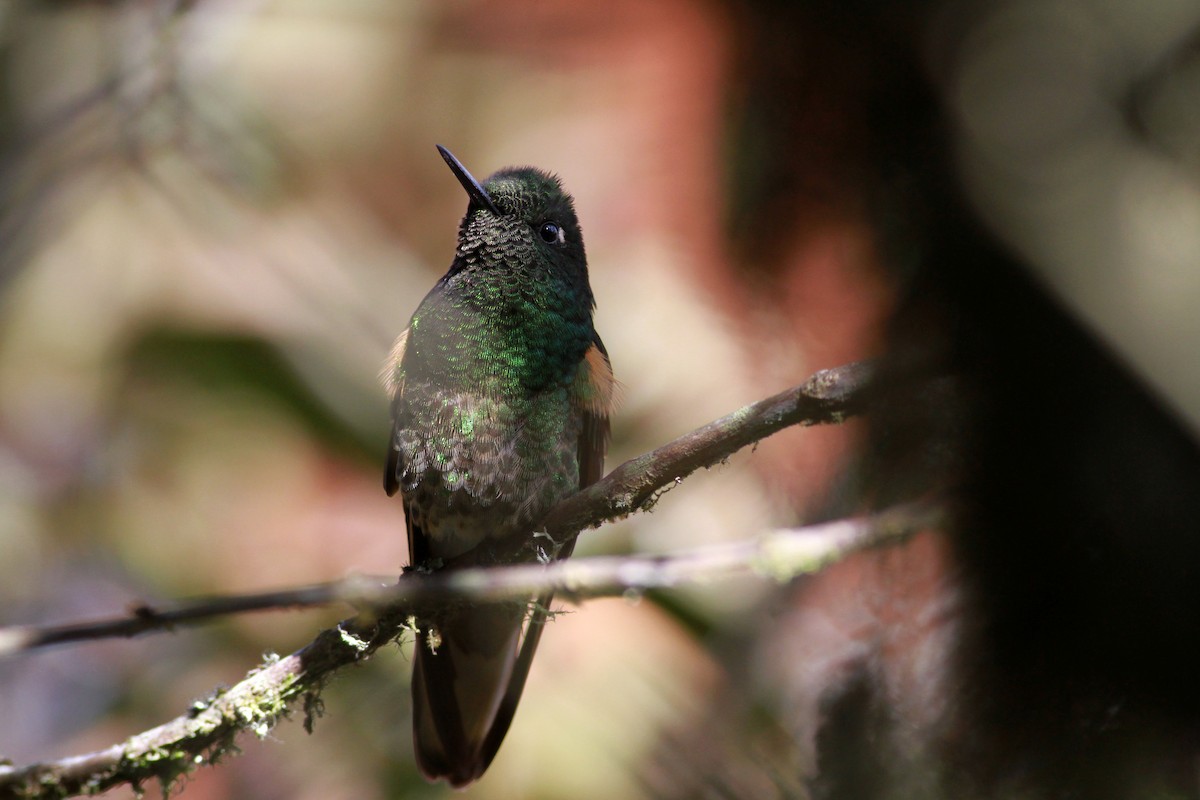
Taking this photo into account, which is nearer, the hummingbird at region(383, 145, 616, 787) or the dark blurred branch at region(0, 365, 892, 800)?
the dark blurred branch at region(0, 365, 892, 800)

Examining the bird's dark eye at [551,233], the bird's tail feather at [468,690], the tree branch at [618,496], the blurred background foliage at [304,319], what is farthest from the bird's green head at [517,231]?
the bird's tail feather at [468,690]

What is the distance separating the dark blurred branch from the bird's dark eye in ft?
2.45

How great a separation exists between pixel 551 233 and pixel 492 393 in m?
0.41

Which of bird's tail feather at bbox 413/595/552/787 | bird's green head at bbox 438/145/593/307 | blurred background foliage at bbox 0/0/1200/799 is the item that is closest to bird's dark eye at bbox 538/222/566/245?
bird's green head at bbox 438/145/593/307

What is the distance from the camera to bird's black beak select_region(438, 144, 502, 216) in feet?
6.27

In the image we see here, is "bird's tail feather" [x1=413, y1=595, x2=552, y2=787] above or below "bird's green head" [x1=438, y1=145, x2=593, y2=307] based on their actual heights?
below

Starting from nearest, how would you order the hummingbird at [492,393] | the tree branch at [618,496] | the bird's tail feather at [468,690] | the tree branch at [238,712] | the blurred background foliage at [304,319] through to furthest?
A: the tree branch at [618,496], the tree branch at [238,712], the hummingbird at [492,393], the bird's tail feather at [468,690], the blurred background foliage at [304,319]

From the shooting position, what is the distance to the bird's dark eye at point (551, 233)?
215 cm

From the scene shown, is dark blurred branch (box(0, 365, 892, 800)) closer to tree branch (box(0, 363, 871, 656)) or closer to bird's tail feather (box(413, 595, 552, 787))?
tree branch (box(0, 363, 871, 656))

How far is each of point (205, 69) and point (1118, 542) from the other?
15.5 feet

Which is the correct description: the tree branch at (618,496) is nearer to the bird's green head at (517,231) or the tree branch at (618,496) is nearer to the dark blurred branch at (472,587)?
the dark blurred branch at (472,587)

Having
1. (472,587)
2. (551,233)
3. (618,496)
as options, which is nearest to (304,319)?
(551,233)

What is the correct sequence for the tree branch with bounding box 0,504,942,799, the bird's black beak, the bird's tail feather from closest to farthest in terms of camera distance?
the tree branch with bounding box 0,504,942,799 → the bird's black beak → the bird's tail feather

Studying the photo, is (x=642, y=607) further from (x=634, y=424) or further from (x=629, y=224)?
(x=629, y=224)
